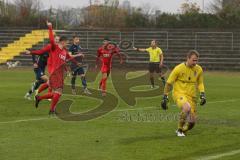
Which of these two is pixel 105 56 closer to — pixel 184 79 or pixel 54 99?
pixel 54 99

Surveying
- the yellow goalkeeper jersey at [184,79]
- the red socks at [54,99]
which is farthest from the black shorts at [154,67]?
the yellow goalkeeper jersey at [184,79]

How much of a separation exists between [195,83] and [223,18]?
40.3 metres

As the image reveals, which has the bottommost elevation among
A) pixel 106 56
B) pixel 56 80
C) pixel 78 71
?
pixel 78 71

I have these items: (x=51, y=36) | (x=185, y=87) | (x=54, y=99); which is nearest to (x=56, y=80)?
(x=54, y=99)

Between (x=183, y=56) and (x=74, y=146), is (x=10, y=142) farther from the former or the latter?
(x=183, y=56)

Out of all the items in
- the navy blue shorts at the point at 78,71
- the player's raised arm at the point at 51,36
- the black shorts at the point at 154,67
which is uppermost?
the player's raised arm at the point at 51,36

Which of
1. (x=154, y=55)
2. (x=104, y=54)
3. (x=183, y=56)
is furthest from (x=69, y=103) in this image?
(x=183, y=56)

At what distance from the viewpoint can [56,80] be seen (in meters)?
16.1

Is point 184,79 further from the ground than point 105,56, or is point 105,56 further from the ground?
point 184,79

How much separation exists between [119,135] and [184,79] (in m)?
1.70

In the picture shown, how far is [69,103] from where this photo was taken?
1831cm

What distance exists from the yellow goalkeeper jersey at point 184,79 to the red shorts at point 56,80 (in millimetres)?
4613

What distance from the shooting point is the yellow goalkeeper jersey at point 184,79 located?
12000mm

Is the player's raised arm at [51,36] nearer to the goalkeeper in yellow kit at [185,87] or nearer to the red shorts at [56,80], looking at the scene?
the red shorts at [56,80]
